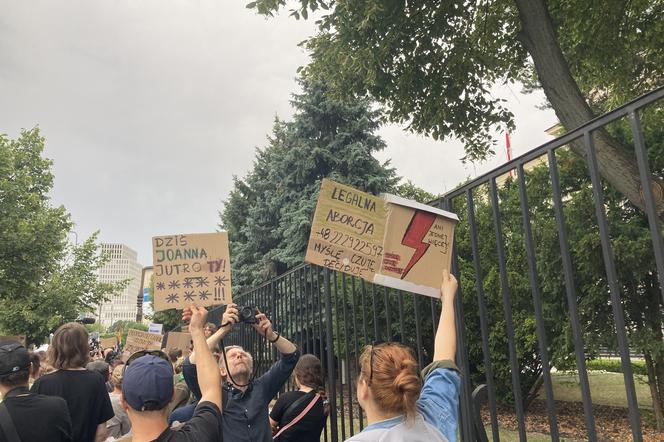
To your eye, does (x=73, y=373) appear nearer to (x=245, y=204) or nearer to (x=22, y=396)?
(x=22, y=396)

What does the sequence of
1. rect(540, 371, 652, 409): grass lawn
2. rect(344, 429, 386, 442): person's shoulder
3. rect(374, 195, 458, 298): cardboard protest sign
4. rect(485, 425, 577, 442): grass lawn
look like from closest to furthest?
rect(344, 429, 386, 442): person's shoulder, rect(374, 195, 458, 298): cardboard protest sign, rect(485, 425, 577, 442): grass lawn, rect(540, 371, 652, 409): grass lawn

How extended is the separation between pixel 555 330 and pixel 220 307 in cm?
599

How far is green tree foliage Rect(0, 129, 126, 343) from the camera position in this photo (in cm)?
2270

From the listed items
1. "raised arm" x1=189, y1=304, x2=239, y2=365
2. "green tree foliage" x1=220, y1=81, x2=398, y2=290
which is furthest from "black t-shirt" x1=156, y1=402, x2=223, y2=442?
"green tree foliage" x1=220, y1=81, x2=398, y2=290

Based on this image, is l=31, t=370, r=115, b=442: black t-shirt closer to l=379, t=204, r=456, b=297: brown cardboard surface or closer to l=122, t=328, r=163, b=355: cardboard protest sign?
l=379, t=204, r=456, b=297: brown cardboard surface

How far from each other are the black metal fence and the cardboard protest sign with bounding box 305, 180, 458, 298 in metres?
0.36

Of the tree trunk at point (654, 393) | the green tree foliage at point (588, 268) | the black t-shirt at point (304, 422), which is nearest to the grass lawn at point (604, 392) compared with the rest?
the tree trunk at point (654, 393)

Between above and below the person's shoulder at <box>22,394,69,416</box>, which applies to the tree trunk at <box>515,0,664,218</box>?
above

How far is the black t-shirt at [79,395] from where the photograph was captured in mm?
3609

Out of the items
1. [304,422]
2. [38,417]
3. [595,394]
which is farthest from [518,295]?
[38,417]

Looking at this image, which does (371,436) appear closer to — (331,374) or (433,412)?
(433,412)

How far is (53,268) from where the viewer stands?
26.1m

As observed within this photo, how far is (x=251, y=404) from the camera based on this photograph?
354cm


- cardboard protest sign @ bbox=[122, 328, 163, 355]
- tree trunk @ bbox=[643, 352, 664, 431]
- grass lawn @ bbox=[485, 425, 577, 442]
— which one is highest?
cardboard protest sign @ bbox=[122, 328, 163, 355]
